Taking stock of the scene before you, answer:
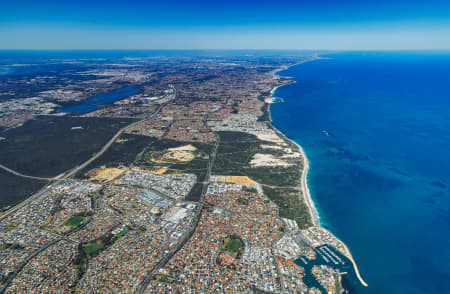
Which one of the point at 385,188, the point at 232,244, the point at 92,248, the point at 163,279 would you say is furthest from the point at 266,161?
the point at 92,248

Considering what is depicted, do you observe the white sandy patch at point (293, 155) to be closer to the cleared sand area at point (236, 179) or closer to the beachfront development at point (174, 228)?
the beachfront development at point (174, 228)

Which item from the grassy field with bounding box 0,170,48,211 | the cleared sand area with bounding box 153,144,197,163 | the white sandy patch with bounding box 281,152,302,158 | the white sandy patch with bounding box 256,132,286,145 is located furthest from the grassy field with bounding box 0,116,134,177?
the white sandy patch with bounding box 281,152,302,158

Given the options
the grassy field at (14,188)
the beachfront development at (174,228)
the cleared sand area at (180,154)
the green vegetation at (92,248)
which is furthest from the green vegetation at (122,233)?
the cleared sand area at (180,154)

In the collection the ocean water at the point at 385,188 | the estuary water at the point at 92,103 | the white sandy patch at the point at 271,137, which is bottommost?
the ocean water at the point at 385,188

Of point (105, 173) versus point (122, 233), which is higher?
point (105, 173)

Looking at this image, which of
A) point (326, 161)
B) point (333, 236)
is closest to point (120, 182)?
point (333, 236)

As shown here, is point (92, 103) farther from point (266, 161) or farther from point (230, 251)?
point (230, 251)

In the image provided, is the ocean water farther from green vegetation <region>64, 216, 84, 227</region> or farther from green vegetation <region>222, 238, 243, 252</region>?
green vegetation <region>64, 216, 84, 227</region>
